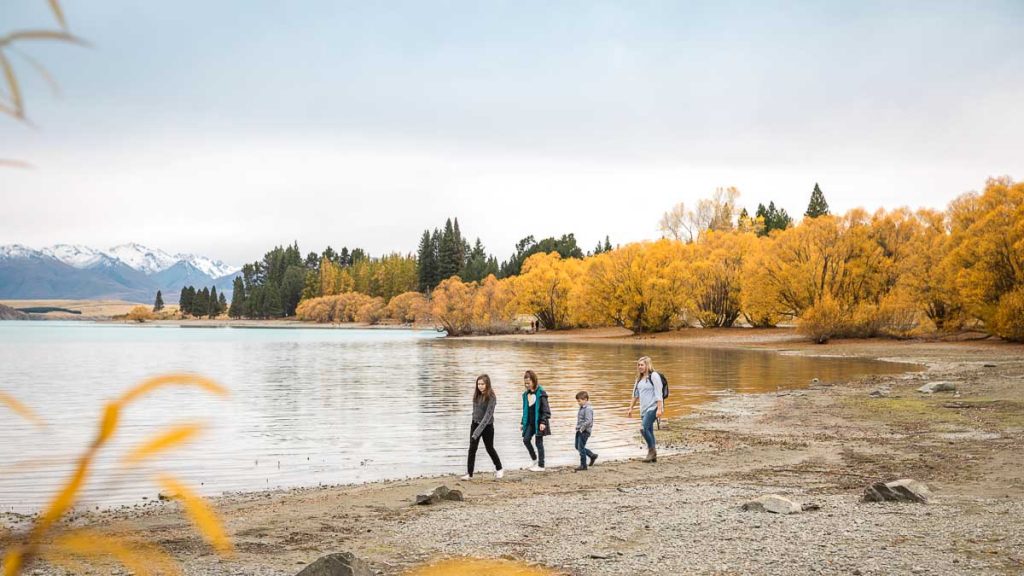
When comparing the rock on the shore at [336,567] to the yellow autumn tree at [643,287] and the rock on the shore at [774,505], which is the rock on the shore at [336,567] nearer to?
the rock on the shore at [774,505]

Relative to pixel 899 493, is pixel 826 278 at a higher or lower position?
higher

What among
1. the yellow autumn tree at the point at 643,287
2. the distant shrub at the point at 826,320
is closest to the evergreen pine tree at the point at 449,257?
the yellow autumn tree at the point at 643,287

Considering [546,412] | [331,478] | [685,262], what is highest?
[685,262]

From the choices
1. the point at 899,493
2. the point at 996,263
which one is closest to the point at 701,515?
the point at 899,493

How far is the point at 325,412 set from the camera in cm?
2978

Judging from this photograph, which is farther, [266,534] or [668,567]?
[266,534]

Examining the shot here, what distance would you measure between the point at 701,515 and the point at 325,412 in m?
20.6

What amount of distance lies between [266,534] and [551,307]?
344 feet

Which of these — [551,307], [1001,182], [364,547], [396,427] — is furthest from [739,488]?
[551,307]

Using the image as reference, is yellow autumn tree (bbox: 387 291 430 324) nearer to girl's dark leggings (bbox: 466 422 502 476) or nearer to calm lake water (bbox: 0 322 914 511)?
calm lake water (bbox: 0 322 914 511)

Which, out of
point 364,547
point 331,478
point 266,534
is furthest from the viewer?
point 331,478

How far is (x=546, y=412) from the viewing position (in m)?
17.6

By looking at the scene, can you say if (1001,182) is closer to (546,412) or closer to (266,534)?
(546,412)

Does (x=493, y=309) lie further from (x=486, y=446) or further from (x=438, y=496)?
(x=438, y=496)
